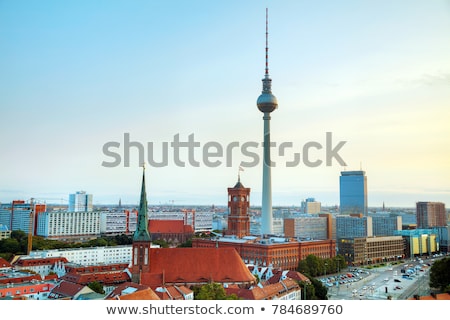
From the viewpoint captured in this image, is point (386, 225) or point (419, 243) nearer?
point (419, 243)

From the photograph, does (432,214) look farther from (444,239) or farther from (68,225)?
(68,225)

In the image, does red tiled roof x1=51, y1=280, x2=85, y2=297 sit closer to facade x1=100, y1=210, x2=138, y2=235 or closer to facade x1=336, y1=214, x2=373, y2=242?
facade x1=336, y1=214, x2=373, y2=242

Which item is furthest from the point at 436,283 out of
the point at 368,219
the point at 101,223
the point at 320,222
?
the point at 101,223

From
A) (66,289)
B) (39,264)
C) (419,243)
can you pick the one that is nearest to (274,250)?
(39,264)

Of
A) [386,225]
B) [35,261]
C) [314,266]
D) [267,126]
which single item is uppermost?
[267,126]

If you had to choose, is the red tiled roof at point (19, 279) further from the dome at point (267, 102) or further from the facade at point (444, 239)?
the facade at point (444, 239)

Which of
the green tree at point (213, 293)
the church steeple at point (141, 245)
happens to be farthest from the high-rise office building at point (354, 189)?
the green tree at point (213, 293)

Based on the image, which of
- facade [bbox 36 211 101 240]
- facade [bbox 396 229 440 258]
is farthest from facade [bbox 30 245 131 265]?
facade [bbox 396 229 440 258]
